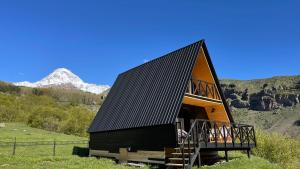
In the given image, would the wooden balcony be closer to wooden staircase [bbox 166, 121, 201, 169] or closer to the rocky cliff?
wooden staircase [bbox 166, 121, 201, 169]

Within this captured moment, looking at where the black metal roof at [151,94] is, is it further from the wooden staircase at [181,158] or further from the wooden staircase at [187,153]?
the wooden staircase at [181,158]

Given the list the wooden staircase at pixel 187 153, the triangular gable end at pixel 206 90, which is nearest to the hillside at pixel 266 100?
the triangular gable end at pixel 206 90

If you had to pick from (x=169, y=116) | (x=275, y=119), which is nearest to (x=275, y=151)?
(x=169, y=116)

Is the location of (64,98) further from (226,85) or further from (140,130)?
(140,130)

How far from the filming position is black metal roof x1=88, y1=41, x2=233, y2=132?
73.3ft

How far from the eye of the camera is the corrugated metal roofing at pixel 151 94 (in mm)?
22359

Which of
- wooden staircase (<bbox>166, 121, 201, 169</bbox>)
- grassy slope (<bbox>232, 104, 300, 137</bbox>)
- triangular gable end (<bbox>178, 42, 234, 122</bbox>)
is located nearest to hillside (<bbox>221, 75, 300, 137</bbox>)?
grassy slope (<bbox>232, 104, 300, 137</bbox>)

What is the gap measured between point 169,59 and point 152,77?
6.97ft

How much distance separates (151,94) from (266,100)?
16161cm

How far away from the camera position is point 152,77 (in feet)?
89.6

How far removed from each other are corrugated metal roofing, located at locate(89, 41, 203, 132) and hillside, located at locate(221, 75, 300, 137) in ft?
424

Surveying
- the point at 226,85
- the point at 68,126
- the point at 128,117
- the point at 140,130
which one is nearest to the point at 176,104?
the point at 140,130

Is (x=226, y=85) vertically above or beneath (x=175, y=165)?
above

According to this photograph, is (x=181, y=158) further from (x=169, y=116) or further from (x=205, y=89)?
(x=205, y=89)
